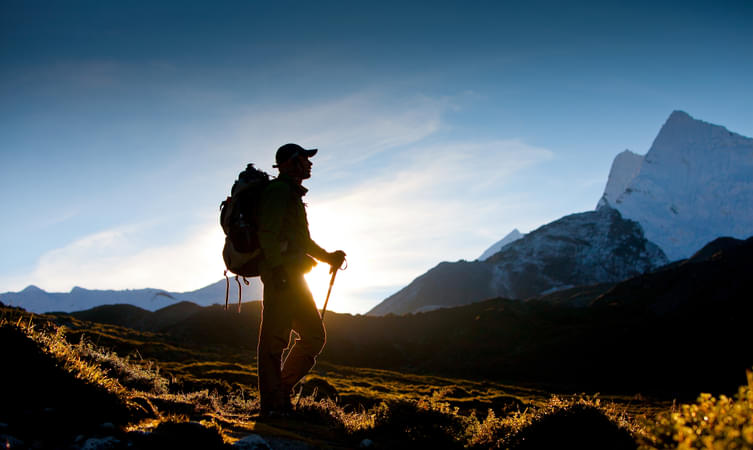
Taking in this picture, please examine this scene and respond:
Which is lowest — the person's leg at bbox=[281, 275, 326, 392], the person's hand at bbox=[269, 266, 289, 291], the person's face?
the person's leg at bbox=[281, 275, 326, 392]

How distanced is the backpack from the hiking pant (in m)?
0.32

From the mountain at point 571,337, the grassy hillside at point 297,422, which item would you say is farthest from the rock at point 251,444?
the mountain at point 571,337

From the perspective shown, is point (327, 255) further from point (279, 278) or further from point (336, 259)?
point (279, 278)

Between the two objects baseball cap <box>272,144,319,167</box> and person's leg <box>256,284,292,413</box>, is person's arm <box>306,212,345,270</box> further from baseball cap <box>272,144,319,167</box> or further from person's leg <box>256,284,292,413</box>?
baseball cap <box>272,144,319,167</box>

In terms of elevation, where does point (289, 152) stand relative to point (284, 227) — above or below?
above

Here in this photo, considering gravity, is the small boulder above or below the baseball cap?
below

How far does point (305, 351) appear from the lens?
18.3 ft

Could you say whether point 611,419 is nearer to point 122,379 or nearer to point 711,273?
point 122,379

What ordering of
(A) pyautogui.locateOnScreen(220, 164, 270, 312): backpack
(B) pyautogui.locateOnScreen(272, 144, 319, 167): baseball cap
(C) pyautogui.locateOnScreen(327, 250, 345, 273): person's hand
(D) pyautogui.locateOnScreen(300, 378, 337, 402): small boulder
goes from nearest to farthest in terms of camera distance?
(A) pyautogui.locateOnScreen(220, 164, 270, 312): backpack
(B) pyautogui.locateOnScreen(272, 144, 319, 167): baseball cap
(C) pyautogui.locateOnScreen(327, 250, 345, 273): person's hand
(D) pyautogui.locateOnScreen(300, 378, 337, 402): small boulder

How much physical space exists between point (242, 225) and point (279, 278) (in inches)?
31.5

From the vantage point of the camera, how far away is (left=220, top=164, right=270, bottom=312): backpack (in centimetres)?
518

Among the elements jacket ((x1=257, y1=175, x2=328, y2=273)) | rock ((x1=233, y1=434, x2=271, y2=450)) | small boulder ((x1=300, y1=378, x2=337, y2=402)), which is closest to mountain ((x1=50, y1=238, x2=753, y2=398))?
small boulder ((x1=300, y1=378, x2=337, y2=402))

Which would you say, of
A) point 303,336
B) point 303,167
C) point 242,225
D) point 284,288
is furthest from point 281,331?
point 303,167

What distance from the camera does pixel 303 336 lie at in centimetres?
551
